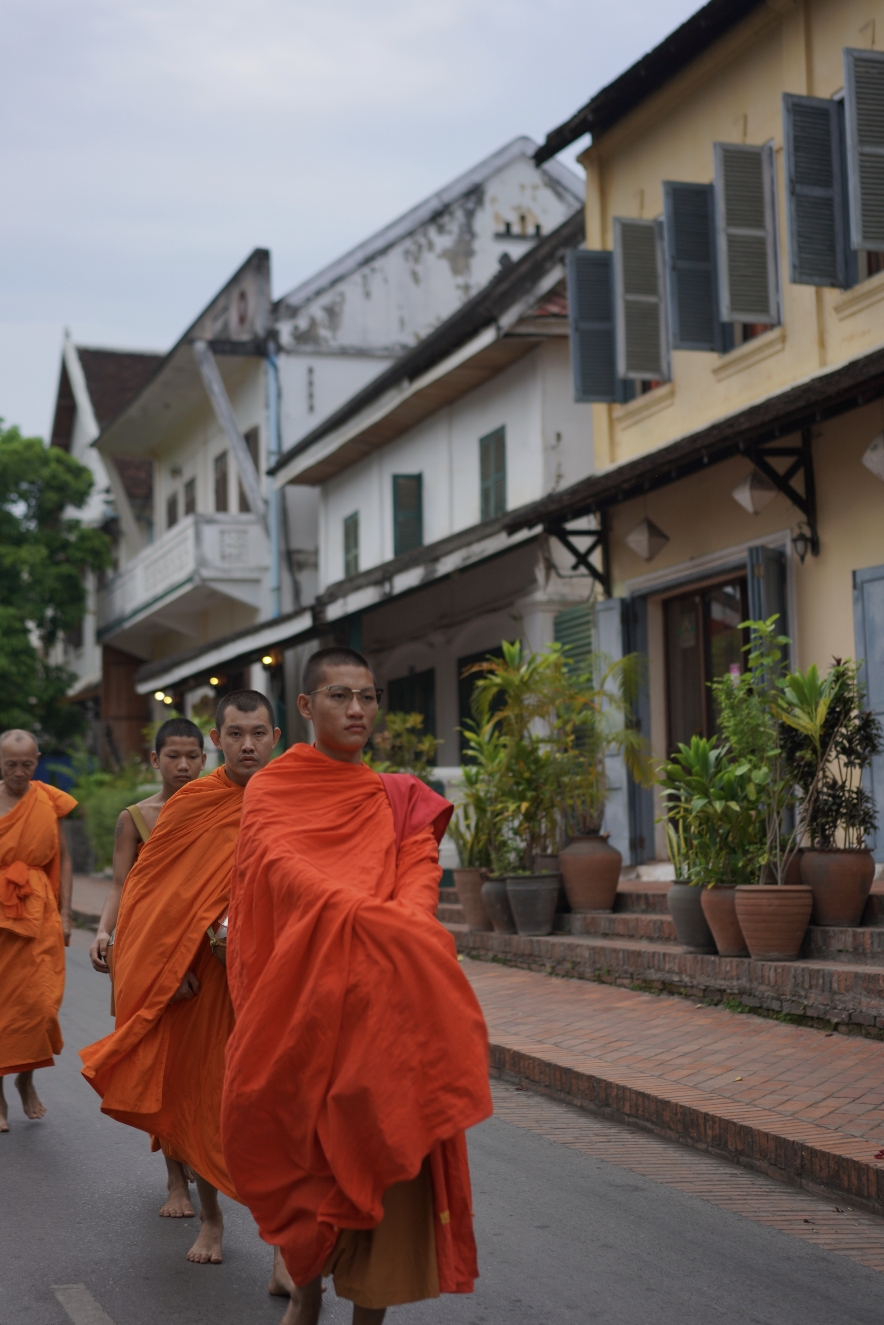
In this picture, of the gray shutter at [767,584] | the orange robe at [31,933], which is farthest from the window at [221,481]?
the orange robe at [31,933]

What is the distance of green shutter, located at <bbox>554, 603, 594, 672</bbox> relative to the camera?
1583cm

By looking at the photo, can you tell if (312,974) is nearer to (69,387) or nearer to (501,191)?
(501,191)

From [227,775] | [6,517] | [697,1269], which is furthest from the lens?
[6,517]

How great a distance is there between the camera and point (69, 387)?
37.6 metres

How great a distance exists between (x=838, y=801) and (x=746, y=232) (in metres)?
5.16

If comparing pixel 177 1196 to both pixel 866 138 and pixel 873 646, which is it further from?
pixel 866 138

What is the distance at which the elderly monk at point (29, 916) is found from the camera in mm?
7191

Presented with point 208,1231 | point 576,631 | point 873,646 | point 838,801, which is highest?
point 576,631

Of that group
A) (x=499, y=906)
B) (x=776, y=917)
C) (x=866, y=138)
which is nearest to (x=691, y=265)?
(x=866, y=138)

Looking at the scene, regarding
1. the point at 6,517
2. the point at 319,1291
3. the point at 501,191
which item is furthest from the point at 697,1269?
the point at 6,517

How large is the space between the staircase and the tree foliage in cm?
1981

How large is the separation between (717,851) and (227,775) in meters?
5.01

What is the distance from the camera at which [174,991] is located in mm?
5184

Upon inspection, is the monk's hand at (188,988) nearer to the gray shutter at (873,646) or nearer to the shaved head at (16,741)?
the shaved head at (16,741)
